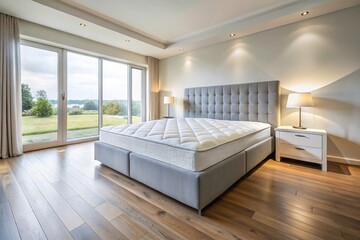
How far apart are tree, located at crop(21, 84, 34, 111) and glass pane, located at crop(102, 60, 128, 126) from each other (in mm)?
1535

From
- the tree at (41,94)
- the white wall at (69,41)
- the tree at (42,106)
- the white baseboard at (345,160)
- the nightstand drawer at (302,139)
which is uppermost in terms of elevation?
the white wall at (69,41)

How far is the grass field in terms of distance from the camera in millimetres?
3523

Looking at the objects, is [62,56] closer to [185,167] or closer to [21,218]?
[21,218]

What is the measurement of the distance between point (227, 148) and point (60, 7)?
11.1 feet

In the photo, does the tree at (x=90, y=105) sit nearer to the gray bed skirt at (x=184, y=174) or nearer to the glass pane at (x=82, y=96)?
the glass pane at (x=82, y=96)

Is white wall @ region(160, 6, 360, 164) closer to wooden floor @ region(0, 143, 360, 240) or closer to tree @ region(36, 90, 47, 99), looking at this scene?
wooden floor @ region(0, 143, 360, 240)

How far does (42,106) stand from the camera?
3.63 m

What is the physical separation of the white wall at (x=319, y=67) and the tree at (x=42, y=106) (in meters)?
4.12

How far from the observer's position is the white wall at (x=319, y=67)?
8.73 feet

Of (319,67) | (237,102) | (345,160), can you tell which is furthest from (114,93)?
(345,160)

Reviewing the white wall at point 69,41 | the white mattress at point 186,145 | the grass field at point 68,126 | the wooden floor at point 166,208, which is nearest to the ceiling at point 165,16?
the white wall at point 69,41

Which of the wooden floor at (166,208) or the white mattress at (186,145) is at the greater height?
the white mattress at (186,145)

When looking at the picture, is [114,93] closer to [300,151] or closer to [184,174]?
[184,174]

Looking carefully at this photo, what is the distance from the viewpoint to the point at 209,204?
1663 mm
